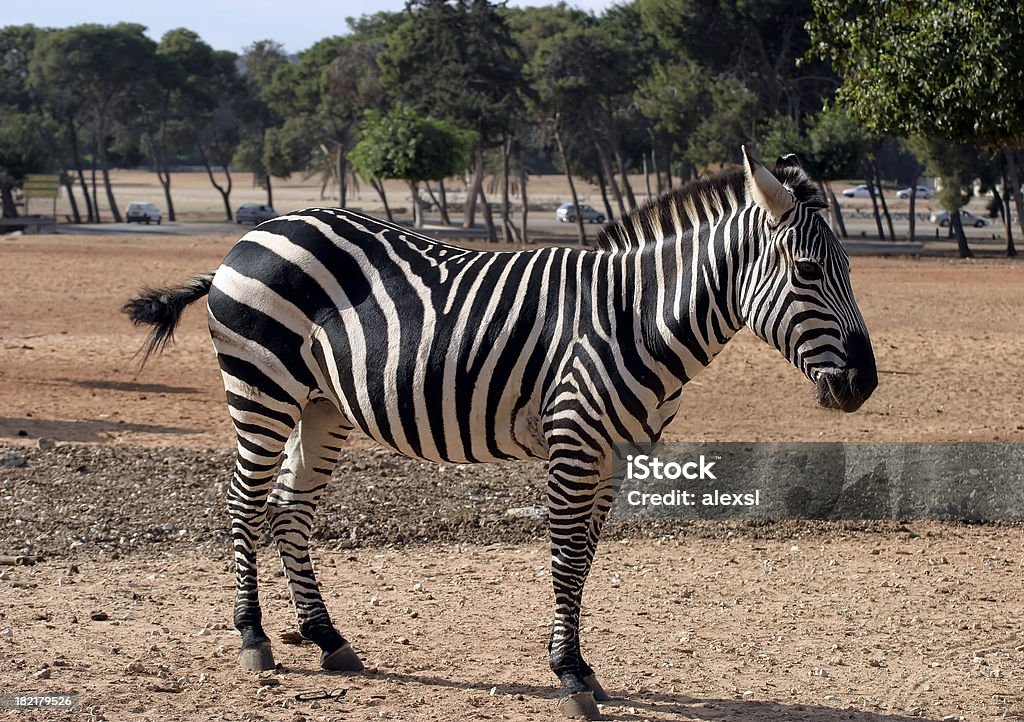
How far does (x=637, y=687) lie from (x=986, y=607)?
101 inches

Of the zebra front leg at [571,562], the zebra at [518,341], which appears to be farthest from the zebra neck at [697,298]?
the zebra front leg at [571,562]

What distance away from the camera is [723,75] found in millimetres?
47281

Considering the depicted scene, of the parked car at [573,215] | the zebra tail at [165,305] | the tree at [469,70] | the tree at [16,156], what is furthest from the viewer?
the parked car at [573,215]

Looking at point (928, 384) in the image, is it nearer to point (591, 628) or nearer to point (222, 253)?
point (591, 628)

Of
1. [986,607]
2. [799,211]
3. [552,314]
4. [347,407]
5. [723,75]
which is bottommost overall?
[986,607]

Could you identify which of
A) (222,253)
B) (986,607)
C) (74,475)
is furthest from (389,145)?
(986,607)

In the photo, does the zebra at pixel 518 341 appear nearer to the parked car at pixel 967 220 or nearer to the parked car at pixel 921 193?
the parked car at pixel 967 220

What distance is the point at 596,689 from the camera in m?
5.61

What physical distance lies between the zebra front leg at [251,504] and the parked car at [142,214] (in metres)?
54.8

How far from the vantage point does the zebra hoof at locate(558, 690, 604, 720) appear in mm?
5387

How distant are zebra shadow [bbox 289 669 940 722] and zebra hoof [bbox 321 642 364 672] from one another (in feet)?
0.68

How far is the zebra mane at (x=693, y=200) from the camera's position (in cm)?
537

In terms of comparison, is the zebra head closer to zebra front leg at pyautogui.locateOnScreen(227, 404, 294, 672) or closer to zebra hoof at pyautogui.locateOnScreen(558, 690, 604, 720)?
zebra hoof at pyautogui.locateOnScreen(558, 690, 604, 720)
